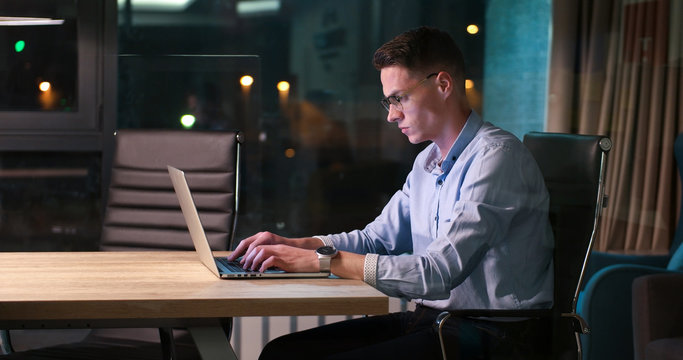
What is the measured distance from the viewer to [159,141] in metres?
2.65

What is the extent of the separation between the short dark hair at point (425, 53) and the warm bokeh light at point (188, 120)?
151 centimetres

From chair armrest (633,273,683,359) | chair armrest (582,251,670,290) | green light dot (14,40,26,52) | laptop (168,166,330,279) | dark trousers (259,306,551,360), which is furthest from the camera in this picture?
green light dot (14,40,26,52)

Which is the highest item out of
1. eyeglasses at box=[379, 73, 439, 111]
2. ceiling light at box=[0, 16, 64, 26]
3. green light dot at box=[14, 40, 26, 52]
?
ceiling light at box=[0, 16, 64, 26]

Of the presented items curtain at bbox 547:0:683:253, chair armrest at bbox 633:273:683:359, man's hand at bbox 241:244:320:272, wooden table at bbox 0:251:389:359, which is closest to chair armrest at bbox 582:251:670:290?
curtain at bbox 547:0:683:253

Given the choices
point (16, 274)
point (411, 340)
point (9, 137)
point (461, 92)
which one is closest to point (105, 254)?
point (16, 274)

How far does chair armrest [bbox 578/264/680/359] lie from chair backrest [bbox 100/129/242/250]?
1.17 m

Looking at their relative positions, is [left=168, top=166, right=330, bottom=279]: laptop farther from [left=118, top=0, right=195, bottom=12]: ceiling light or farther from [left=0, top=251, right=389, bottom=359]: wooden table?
[left=118, top=0, right=195, bottom=12]: ceiling light

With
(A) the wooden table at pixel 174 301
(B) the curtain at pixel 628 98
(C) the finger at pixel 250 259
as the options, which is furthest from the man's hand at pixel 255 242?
(B) the curtain at pixel 628 98

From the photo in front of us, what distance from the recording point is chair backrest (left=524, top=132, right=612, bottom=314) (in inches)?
74.4

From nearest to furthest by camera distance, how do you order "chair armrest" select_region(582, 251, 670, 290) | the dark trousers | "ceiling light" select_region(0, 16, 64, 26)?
the dark trousers
"chair armrest" select_region(582, 251, 670, 290)
"ceiling light" select_region(0, 16, 64, 26)

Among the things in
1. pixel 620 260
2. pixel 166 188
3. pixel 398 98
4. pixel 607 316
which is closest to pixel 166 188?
pixel 166 188

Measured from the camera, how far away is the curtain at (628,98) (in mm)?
2934

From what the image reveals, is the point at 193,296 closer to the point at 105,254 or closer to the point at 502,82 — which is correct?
the point at 105,254

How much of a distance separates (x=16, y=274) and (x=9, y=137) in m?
1.78
